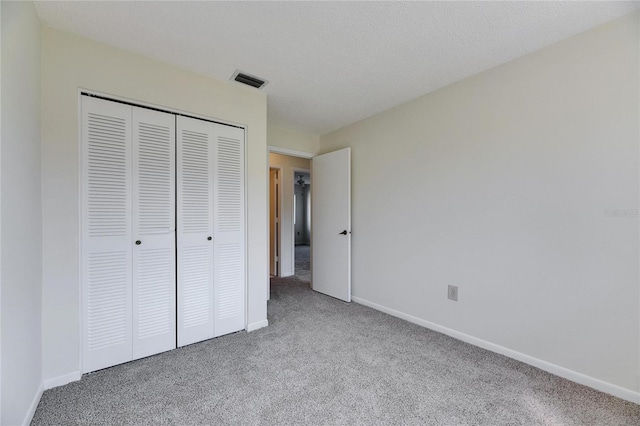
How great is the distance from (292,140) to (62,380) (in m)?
3.30

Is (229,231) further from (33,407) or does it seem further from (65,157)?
(33,407)

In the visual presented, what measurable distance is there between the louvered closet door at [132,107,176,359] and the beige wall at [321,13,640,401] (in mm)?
2296

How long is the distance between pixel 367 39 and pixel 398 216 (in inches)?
70.7

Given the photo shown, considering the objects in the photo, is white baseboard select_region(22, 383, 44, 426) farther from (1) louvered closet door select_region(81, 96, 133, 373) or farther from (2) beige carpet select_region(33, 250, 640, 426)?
(1) louvered closet door select_region(81, 96, 133, 373)

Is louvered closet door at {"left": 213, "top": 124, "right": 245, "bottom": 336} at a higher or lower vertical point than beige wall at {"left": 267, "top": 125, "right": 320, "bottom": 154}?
lower

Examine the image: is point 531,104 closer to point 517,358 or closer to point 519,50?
point 519,50

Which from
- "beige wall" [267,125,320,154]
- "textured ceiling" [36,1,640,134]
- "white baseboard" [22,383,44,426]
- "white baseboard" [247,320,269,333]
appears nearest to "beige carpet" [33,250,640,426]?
"white baseboard" [22,383,44,426]

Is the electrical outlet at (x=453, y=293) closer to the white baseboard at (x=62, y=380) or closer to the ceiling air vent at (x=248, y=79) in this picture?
the ceiling air vent at (x=248, y=79)

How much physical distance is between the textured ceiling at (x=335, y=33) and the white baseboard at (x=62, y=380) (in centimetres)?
233

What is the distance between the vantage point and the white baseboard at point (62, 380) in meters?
1.70

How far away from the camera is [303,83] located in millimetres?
2492

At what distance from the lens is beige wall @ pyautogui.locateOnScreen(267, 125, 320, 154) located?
11.9 ft

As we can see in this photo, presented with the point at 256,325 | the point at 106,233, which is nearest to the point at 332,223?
the point at 256,325

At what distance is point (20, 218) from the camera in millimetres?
1347
